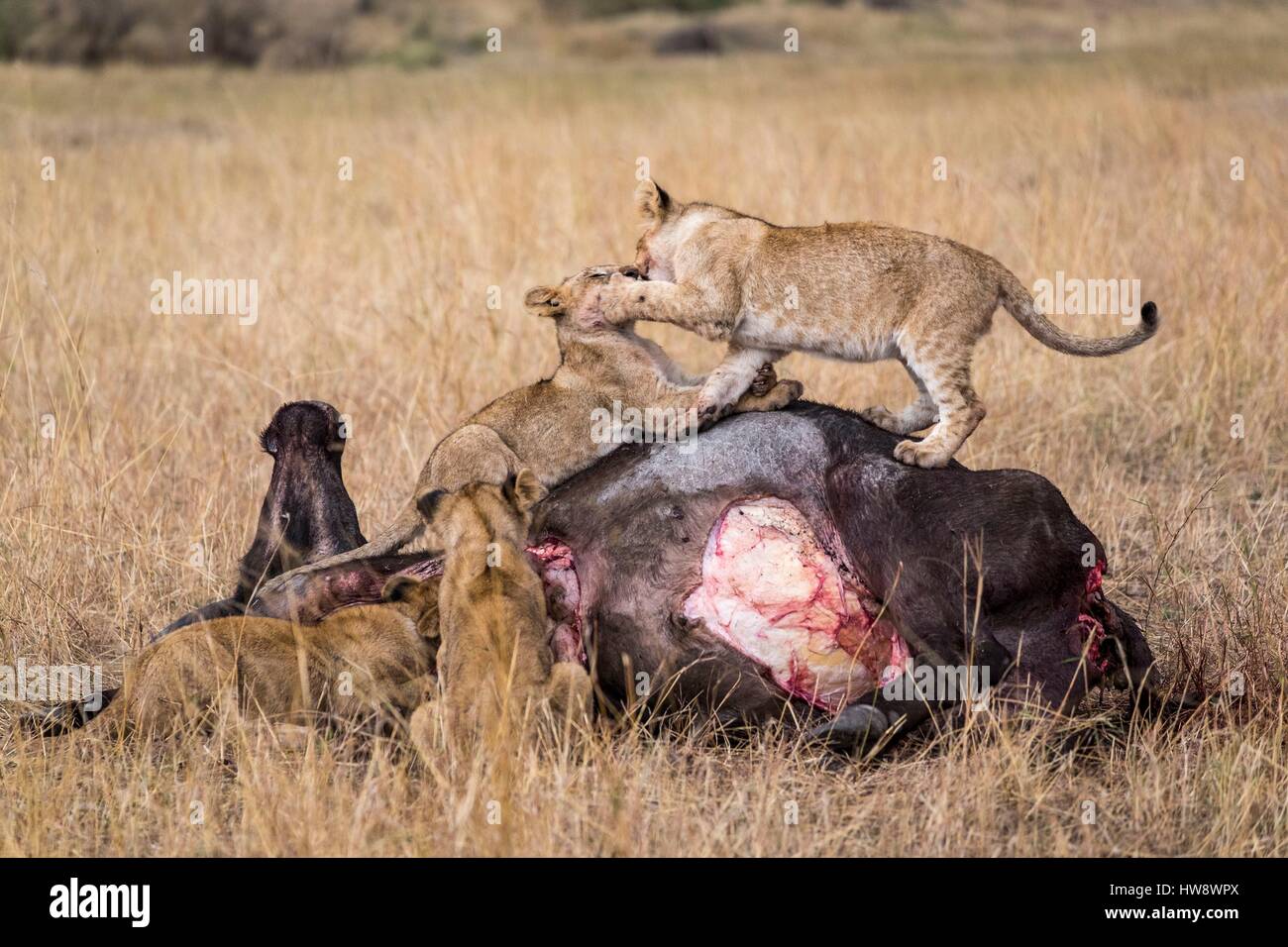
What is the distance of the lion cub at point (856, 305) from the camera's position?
4617 mm

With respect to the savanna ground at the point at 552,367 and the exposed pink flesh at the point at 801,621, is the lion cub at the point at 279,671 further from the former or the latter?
the exposed pink flesh at the point at 801,621

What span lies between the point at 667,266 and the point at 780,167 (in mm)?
6123

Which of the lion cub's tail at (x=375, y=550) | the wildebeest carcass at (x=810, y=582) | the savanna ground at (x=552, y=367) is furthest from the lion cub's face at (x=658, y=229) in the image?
the savanna ground at (x=552, y=367)

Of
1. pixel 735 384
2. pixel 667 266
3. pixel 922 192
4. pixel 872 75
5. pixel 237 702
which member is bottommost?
pixel 237 702

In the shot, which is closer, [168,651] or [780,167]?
[168,651]

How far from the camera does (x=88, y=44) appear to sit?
25.0 metres

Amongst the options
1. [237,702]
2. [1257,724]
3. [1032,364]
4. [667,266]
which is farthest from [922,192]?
[237,702]

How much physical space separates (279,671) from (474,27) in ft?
88.9

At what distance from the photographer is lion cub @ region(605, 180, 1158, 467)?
4.62 m

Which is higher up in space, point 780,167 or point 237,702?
point 780,167

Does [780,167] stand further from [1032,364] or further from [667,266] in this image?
[667,266]

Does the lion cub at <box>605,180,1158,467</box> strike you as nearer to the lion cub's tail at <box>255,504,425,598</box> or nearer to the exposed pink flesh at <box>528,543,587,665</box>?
the exposed pink flesh at <box>528,543,587,665</box>

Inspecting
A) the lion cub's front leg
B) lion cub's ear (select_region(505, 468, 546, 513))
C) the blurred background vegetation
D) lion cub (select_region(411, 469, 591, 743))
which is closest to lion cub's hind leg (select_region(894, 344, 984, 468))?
the lion cub's front leg
